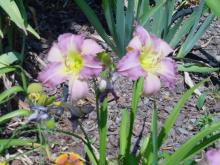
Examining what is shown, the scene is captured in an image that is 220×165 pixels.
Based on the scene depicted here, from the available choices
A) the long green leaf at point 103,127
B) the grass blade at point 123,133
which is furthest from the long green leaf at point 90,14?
the long green leaf at point 103,127

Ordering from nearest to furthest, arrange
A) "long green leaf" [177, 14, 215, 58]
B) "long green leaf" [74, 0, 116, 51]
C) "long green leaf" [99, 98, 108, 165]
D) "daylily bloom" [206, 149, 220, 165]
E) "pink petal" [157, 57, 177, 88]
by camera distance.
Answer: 1. "daylily bloom" [206, 149, 220, 165]
2. "pink petal" [157, 57, 177, 88]
3. "long green leaf" [99, 98, 108, 165]
4. "long green leaf" [74, 0, 116, 51]
5. "long green leaf" [177, 14, 215, 58]

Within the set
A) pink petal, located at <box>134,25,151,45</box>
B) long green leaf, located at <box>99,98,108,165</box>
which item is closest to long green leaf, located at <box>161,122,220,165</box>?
long green leaf, located at <box>99,98,108,165</box>

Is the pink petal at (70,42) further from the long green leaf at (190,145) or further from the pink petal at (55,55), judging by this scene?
the long green leaf at (190,145)

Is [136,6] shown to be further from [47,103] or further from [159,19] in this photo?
[47,103]

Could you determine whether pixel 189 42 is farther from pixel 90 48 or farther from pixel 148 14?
pixel 90 48

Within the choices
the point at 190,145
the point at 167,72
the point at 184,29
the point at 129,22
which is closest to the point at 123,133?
the point at 190,145

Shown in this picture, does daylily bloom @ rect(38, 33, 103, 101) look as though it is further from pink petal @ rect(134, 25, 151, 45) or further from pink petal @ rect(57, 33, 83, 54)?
pink petal @ rect(134, 25, 151, 45)

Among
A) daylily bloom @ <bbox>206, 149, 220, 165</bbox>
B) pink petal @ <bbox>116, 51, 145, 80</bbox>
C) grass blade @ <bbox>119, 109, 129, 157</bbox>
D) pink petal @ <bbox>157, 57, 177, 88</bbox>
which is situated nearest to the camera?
daylily bloom @ <bbox>206, 149, 220, 165</bbox>
